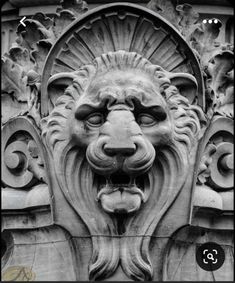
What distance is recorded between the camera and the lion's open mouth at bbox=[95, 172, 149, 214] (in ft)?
24.8

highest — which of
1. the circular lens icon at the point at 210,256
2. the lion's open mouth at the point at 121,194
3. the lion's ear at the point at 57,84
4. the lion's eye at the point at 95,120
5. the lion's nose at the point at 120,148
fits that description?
the lion's ear at the point at 57,84

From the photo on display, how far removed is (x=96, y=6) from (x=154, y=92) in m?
1.07

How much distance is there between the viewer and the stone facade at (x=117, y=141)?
7.64m

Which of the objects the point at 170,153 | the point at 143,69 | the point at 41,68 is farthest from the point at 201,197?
the point at 41,68

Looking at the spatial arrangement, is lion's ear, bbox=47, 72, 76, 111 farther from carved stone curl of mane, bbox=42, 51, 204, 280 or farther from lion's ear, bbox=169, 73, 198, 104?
lion's ear, bbox=169, 73, 198, 104

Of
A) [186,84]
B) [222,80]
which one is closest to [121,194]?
[186,84]

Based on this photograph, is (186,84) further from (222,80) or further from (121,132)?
(121,132)

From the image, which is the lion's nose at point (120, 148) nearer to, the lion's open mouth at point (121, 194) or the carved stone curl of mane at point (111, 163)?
the carved stone curl of mane at point (111, 163)

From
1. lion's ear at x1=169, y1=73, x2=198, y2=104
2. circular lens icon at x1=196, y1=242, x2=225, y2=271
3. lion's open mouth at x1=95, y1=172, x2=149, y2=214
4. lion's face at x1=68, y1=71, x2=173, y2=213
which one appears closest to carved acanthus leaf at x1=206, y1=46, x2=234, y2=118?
lion's ear at x1=169, y1=73, x2=198, y2=104

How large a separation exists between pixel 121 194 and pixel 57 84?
108cm

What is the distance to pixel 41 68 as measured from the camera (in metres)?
8.21

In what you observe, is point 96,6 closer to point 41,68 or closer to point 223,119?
point 41,68

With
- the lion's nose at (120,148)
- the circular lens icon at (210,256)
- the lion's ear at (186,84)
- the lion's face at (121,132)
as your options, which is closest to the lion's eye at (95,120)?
the lion's face at (121,132)

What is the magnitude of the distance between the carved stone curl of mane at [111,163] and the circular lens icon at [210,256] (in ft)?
1.53
